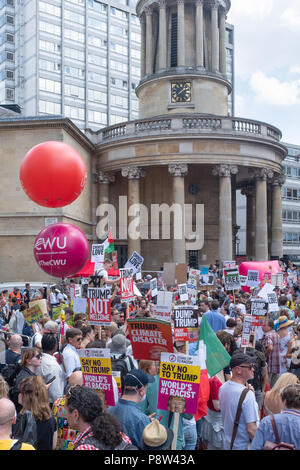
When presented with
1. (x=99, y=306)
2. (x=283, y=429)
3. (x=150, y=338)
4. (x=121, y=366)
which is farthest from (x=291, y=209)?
(x=283, y=429)

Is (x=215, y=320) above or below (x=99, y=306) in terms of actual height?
below

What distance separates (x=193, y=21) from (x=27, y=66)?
42116 millimetres

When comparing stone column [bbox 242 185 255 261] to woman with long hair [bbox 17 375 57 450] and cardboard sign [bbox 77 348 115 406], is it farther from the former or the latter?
woman with long hair [bbox 17 375 57 450]

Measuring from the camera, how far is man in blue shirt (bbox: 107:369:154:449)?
4.61m

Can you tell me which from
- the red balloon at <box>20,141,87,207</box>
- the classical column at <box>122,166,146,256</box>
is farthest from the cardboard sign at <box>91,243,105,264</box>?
the classical column at <box>122,166,146,256</box>

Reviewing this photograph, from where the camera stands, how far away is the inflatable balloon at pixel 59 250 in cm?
1002

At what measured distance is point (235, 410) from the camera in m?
5.10

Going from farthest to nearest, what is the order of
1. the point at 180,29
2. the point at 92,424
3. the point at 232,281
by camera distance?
the point at 180,29, the point at 232,281, the point at 92,424

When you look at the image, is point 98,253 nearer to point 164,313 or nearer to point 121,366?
point 164,313

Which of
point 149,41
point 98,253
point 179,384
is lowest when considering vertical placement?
point 179,384

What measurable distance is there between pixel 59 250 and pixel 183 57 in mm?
28376

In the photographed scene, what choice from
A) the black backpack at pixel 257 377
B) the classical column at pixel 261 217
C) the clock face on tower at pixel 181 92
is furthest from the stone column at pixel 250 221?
the black backpack at pixel 257 377
